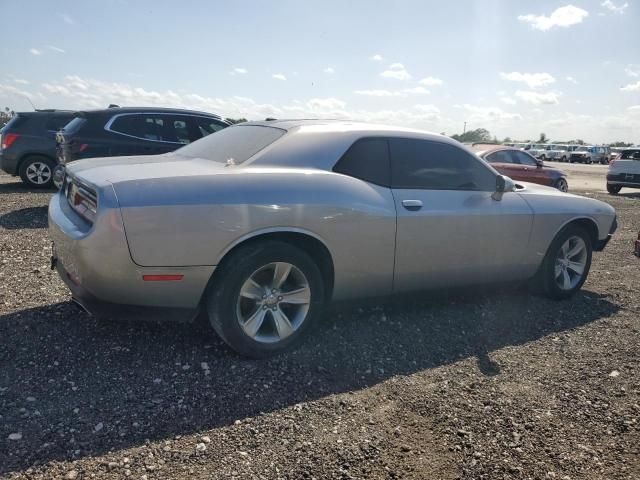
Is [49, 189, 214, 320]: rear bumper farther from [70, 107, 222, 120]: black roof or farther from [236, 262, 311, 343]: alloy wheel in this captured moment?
[70, 107, 222, 120]: black roof

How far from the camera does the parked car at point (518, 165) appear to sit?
42.3ft

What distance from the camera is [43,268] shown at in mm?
5062

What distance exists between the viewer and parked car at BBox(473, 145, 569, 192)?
12.9 m

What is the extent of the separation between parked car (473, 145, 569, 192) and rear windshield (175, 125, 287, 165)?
953 centimetres

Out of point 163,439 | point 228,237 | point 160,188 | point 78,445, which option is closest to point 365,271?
point 228,237

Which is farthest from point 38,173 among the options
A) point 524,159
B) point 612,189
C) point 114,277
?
point 612,189

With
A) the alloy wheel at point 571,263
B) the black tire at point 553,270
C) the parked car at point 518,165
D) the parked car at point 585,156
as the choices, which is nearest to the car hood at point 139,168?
the black tire at point 553,270

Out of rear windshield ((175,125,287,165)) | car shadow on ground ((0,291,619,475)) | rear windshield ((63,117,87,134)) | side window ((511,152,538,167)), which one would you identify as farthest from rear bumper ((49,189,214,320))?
side window ((511,152,538,167))

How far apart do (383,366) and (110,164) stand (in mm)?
2350

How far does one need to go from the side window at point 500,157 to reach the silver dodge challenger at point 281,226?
866 centimetres

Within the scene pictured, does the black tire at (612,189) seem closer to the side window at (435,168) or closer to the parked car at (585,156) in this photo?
the side window at (435,168)

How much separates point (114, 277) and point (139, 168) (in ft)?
2.62

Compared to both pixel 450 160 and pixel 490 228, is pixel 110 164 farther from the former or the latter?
pixel 490 228

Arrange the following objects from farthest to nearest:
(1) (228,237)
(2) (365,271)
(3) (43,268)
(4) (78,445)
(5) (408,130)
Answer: (3) (43,268) < (5) (408,130) < (2) (365,271) < (1) (228,237) < (4) (78,445)
